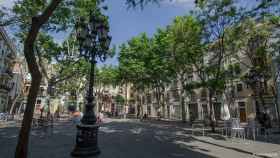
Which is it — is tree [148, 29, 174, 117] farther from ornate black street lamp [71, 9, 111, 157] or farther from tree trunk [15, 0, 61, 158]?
tree trunk [15, 0, 61, 158]

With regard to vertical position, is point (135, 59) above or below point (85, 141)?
above

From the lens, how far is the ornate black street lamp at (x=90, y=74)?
7.24 meters

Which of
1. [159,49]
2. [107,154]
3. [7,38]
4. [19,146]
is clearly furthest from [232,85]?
[7,38]

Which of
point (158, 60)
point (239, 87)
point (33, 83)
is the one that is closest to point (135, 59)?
point (158, 60)

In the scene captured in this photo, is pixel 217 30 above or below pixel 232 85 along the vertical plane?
above

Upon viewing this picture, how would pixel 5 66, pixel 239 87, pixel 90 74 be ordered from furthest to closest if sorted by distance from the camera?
pixel 5 66 < pixel 239 87 < pixel 90 74

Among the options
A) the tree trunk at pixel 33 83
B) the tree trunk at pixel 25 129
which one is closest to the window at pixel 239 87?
the tree trunk at pixel 33 83

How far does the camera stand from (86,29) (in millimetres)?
8180

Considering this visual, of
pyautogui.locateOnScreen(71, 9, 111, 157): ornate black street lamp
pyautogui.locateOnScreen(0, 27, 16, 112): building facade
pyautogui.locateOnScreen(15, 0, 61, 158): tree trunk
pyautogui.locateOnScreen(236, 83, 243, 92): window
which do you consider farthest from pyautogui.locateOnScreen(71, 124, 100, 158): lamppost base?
pyautogui.locateOnScreen(0, 27, 16, 112): building facade

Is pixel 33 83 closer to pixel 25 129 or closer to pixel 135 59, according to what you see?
pixel 25 129

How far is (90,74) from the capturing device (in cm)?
830

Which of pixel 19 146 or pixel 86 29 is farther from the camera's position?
pixel 86 29

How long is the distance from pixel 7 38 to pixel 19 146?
38407mm

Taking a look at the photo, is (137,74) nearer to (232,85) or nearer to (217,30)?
(232,85)
